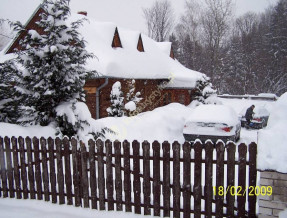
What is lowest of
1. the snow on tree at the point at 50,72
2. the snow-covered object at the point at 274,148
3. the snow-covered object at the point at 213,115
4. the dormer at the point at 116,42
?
Answer: the snow-covered object at the point at 213,115

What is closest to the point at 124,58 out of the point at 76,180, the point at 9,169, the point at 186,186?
the point at 9,169

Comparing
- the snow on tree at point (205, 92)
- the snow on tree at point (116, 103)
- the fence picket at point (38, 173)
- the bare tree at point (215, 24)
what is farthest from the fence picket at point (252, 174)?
the bare tree at point (215, 24)

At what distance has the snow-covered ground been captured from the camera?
460 centimetres

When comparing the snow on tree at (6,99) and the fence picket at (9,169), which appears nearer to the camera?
the fence picket at (9,169)

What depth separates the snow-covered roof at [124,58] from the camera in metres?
14.7

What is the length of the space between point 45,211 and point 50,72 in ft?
10.9

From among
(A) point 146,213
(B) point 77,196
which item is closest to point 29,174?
(B) point 77,196

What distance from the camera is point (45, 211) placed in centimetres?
479

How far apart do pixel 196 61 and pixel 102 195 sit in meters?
42.9

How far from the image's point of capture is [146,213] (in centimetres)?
454

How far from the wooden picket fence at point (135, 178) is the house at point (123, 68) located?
6417mm

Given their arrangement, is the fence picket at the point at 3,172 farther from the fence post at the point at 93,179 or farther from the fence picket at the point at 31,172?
the fence post at the point at 93,179

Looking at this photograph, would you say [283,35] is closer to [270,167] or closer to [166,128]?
[166,128]

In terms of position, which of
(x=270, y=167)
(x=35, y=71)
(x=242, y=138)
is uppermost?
(x=35, y=71)
